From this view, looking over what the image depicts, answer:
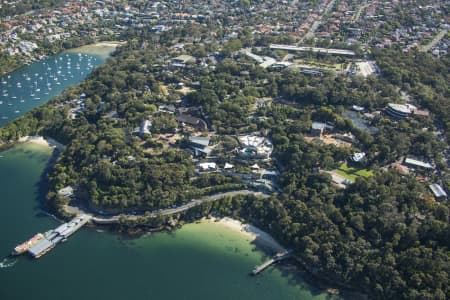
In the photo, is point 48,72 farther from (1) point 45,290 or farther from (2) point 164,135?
(1) point 45,290

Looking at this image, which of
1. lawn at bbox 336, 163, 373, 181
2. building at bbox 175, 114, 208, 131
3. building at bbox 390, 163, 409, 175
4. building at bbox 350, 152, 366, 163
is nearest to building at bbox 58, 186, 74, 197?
building at bbox 175, 114, 208, 131

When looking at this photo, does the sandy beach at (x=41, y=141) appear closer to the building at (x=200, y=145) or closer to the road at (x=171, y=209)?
the road at (x=171, y=209)

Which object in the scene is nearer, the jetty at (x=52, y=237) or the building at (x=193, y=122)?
the jetty at (x=52, y=237)

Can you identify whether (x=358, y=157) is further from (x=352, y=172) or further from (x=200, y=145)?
(x=200, y=145)

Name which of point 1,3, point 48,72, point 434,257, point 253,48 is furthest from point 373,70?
point 1,3

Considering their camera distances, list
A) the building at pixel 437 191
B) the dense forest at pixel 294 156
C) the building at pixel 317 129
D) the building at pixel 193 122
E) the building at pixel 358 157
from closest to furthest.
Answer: the dense forest at pixel 294 156 < the building at pixel 437 191 < the building at pixel 358 157 < the building at pixel 317 129 < the building at pixel 193 122

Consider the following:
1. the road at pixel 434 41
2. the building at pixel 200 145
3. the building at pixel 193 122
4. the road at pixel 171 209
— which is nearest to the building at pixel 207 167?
the building at pixel 200 145
